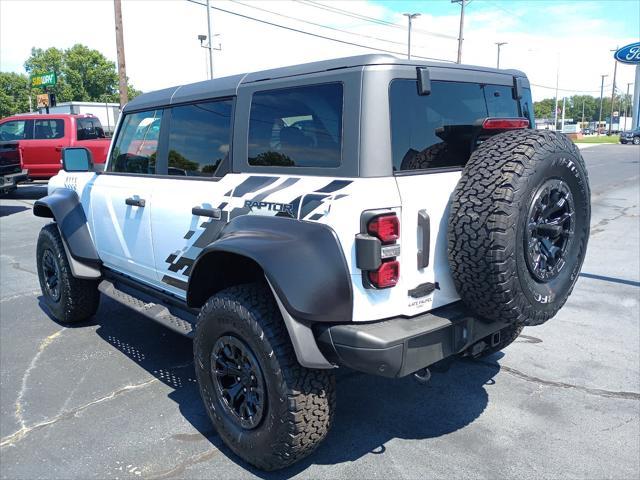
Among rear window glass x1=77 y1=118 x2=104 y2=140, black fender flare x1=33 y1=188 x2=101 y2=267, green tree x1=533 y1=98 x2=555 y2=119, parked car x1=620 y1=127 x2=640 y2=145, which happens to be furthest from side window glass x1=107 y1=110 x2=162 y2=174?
green tree x1=533 y1=98 x2=555 y2=119

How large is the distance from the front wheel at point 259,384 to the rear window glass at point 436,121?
100 cm

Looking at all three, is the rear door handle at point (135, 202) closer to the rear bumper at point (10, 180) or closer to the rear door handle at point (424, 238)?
the rear door handle at point (424, 238)

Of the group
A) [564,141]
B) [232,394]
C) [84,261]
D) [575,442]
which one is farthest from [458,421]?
[84,261]

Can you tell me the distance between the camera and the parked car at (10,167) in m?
12.0

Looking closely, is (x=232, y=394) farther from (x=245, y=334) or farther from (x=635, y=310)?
(x=635, y=310)

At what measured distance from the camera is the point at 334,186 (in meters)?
2.47

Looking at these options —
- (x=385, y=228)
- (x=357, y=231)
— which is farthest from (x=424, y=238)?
(x=357, y=231)

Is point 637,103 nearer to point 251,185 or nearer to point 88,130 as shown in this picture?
point 88,130

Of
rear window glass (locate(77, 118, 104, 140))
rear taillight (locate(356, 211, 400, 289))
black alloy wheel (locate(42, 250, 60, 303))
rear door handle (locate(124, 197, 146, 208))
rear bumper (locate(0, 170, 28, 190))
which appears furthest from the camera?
rear window glass (locate(77, 118, 104, 140))

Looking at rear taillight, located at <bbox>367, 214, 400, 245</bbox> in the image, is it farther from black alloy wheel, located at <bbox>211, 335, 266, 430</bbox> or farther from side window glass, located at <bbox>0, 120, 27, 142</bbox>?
side window glass, located at <bbox>0, 120, 27, 142</bbox>

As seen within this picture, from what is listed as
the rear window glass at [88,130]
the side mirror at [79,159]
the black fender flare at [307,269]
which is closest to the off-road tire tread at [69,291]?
the side mirror at [79,159]

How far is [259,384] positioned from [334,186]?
3.45 feet

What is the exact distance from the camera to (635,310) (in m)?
5.13

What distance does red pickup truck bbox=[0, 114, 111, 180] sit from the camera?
14.6m
